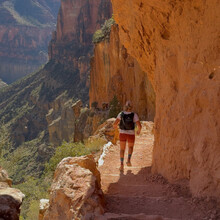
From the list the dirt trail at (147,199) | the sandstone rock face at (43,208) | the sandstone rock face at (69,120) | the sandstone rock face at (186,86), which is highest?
the sandstone rock face at (186,86)

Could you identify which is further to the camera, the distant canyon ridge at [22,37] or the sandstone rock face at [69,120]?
the distant canyon ridge at [22,37]

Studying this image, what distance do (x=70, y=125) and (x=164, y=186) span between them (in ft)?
143

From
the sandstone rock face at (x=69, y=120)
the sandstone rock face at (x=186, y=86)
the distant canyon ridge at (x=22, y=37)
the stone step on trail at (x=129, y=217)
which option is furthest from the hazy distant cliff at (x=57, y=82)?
the distant canyon ridge at (x=22, y=37)

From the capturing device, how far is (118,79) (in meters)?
22.6

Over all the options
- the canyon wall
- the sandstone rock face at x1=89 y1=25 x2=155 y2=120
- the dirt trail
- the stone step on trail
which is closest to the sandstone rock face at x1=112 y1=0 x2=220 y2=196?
the dirt trail

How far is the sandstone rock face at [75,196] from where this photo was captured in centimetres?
278

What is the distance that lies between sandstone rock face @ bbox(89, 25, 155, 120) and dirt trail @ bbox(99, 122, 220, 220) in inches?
439

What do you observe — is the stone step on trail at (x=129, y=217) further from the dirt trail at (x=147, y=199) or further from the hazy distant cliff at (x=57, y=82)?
the hazy distant cliff at (x=57, y=82)

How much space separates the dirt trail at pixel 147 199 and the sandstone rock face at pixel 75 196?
Answer: 0.61ft

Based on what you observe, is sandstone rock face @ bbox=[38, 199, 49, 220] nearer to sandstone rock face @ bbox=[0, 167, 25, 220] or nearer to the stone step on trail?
sandstone rock face @ bbox=[0, 167, 25, 220]

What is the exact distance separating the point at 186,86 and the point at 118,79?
19.1 m

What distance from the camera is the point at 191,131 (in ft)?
11.1

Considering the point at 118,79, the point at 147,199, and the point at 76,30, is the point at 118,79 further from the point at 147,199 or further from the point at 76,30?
the point at 76,30

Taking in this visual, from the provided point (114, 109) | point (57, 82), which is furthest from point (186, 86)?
point (57, 82)
